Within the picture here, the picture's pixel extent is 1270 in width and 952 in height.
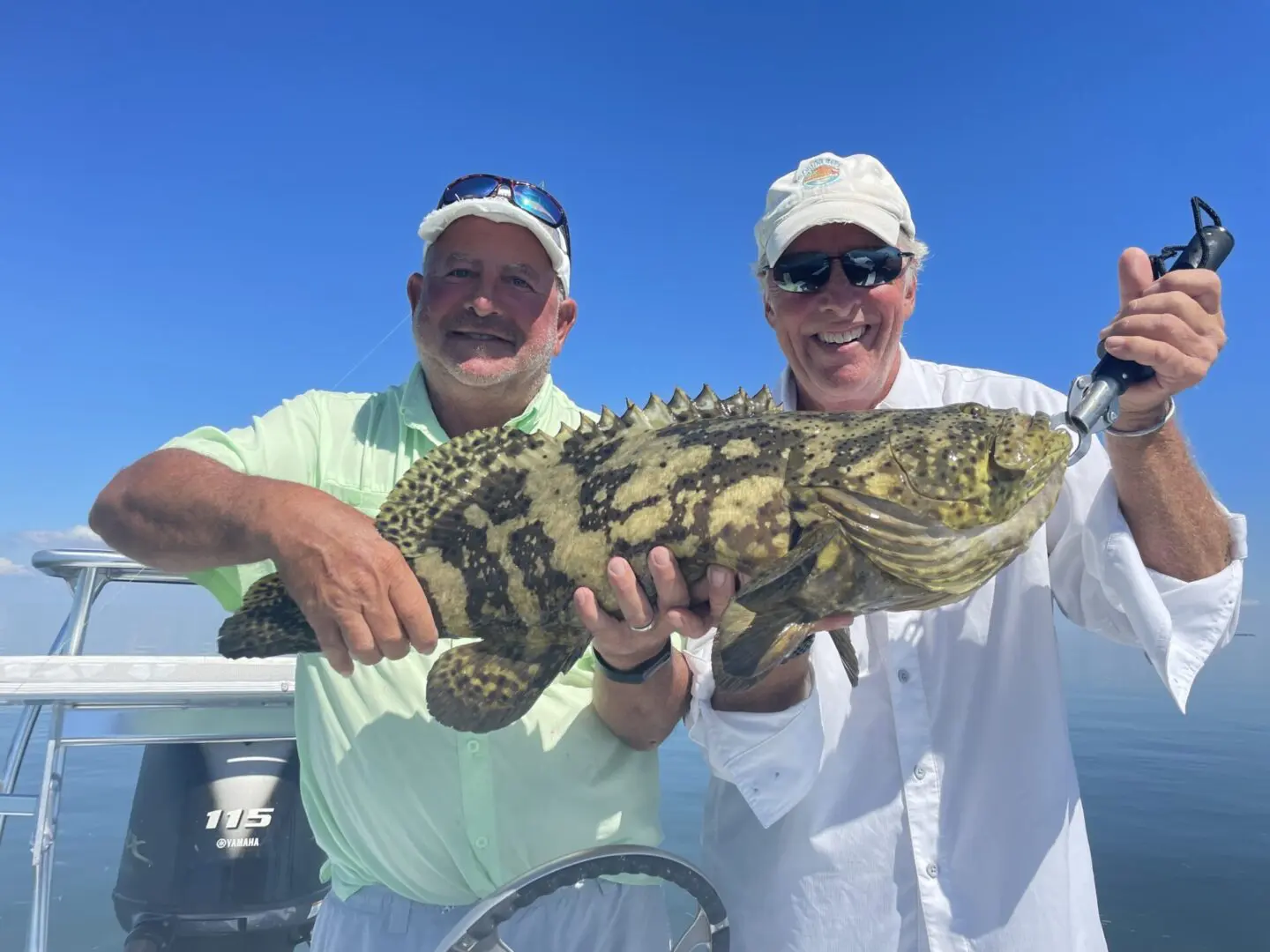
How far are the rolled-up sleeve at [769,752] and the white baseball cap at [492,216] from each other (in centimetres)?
266

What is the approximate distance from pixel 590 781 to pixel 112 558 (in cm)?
350

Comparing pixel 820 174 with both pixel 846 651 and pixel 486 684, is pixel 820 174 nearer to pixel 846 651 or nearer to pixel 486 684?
pixel 846 651

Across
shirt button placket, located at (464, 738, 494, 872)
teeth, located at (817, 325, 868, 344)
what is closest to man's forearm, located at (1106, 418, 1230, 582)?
teeth, located at (817, 325, 868, 344)

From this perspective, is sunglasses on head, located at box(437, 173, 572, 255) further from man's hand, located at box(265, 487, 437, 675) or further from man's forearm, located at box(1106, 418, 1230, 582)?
man's forearm, located at box(1106, 418, 1230, 582)

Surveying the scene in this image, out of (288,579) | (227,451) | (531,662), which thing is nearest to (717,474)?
(531,662)

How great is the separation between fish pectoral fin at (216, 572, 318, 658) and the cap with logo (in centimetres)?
221

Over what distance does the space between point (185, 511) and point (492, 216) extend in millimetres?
2174

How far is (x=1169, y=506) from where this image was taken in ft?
9.64

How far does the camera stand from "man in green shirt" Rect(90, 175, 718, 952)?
2.72 m

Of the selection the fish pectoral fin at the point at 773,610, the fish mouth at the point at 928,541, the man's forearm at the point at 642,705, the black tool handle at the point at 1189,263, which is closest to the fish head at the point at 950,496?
the fish mouth at the point at 928,541

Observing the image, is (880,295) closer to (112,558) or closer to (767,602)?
(767,602)

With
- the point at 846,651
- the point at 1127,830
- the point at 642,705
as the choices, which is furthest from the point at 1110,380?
the point at 1127,830

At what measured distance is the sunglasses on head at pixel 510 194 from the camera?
417 centimetres

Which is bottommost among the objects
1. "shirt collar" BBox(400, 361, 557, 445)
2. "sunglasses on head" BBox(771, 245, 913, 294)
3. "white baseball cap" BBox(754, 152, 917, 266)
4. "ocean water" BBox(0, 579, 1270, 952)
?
"ocean water" BBox(0, 579, 1270, 952)
